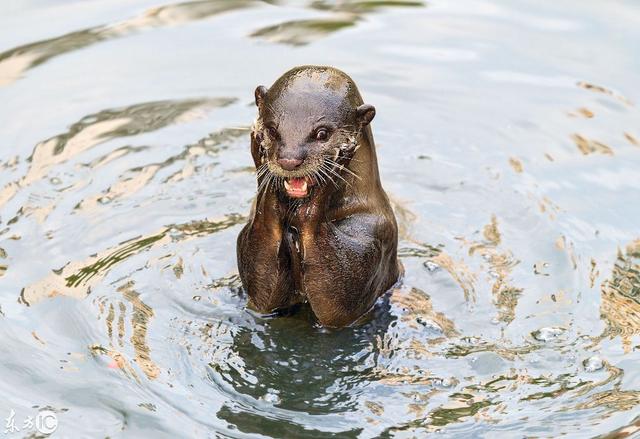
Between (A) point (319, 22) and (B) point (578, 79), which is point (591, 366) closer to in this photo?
(B) point (578, 79)

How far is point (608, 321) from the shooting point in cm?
845

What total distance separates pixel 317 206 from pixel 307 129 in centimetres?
56

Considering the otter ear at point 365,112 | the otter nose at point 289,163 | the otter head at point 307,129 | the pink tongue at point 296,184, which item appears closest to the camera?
the otter nose at point 289,163

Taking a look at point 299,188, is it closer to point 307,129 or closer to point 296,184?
point 296,184

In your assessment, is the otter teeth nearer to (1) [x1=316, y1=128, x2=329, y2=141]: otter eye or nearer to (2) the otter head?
(2) the otter head

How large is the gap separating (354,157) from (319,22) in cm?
555

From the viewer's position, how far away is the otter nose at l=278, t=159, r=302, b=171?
23.7 ft

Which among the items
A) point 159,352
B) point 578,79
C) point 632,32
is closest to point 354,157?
point 159,352

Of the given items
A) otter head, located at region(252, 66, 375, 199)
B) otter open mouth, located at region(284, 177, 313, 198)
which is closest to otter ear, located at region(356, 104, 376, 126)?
otter head, located at region(252, 66, 375, 199)

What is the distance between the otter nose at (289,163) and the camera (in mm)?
7223
